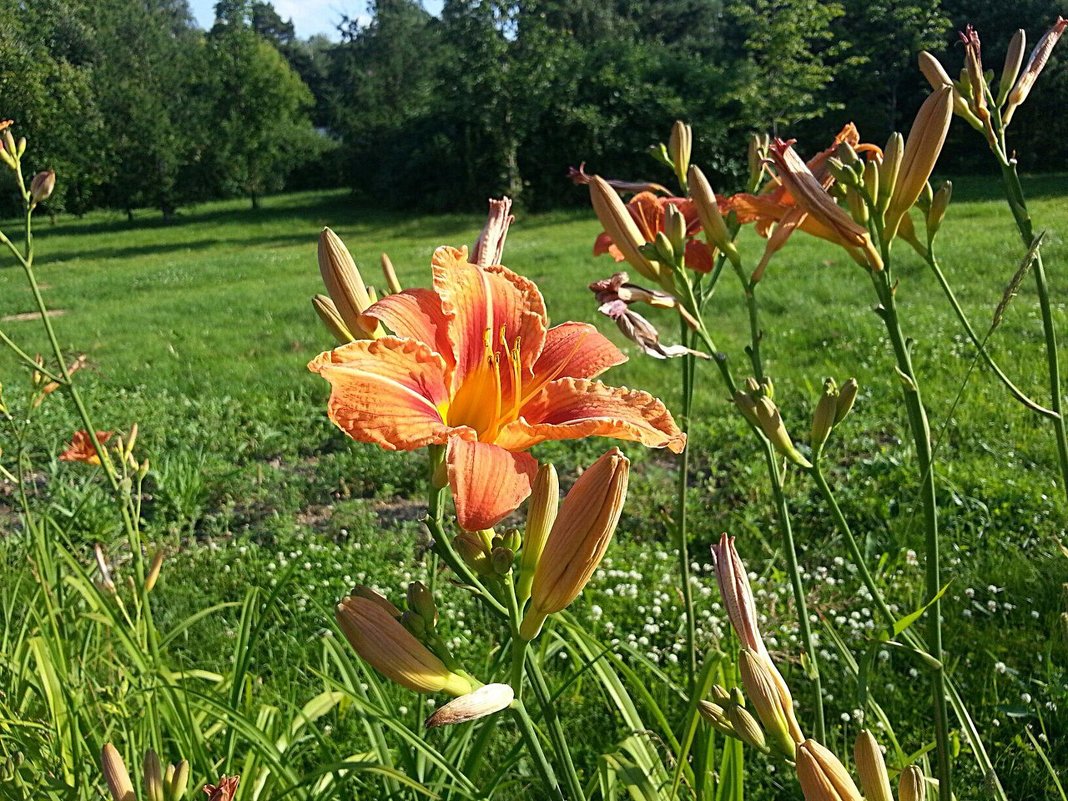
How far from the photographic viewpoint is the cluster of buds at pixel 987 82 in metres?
1.14

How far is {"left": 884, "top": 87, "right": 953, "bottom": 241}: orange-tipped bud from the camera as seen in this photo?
0.95 meters

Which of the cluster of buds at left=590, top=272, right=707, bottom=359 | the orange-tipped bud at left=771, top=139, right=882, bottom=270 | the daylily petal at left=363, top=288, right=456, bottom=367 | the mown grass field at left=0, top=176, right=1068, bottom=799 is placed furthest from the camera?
the mown grass field at left=0, top=176, right=1068, bottom=799

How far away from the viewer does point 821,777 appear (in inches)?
23.5

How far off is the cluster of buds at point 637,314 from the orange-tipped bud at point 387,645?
515 millimetres

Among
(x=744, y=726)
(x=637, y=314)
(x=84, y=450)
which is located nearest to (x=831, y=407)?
(x=637, y=314)

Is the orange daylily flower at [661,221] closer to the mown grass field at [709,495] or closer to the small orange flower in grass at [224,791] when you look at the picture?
the mown grass field at [709,495]

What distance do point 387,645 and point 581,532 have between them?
0.19 m

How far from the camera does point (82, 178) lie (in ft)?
58.7

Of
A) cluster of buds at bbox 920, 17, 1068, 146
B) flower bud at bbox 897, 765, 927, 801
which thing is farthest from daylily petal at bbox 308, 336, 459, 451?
cluster of buds at bbox 920, 17, 1068, 146

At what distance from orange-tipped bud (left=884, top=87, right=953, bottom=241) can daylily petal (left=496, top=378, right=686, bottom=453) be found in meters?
0.41

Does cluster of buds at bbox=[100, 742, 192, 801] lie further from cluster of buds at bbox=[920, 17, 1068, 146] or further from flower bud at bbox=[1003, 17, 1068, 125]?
flower bud at bbox=[1003, 17, 1068, 125]

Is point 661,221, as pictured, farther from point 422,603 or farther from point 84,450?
point 84,450

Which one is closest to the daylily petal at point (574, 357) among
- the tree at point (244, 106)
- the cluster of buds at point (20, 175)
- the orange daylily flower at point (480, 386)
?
the orange daylily flower at point (480, 386)

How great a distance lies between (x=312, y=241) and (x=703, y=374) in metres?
12.9
